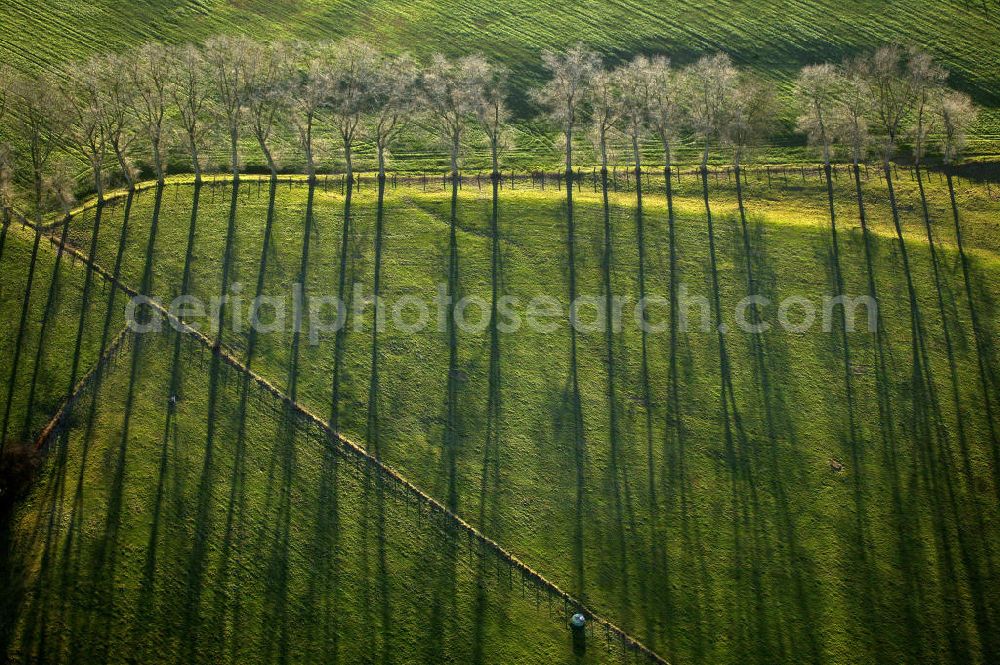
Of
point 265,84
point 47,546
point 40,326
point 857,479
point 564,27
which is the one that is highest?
point 564,27

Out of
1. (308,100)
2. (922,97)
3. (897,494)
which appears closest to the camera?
Answer: (897,494)

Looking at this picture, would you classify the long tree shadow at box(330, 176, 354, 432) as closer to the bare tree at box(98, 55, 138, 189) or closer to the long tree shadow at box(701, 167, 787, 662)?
the bare tree at box(98, 55, 138, 189)

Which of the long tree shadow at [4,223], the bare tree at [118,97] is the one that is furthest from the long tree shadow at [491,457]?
the long tree shadow at [4,223]

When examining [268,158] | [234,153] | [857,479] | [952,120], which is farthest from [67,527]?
[952,120]

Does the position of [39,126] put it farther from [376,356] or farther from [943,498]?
[943,498]

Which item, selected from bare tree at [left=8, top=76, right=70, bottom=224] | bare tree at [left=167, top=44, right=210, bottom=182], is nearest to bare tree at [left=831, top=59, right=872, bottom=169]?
bare tree at [left=167, top=44, right=210, bottom=182]

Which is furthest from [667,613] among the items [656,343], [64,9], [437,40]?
[64,9]

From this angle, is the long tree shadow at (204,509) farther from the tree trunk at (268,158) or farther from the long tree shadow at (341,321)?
the tree trunk at (268,158)
